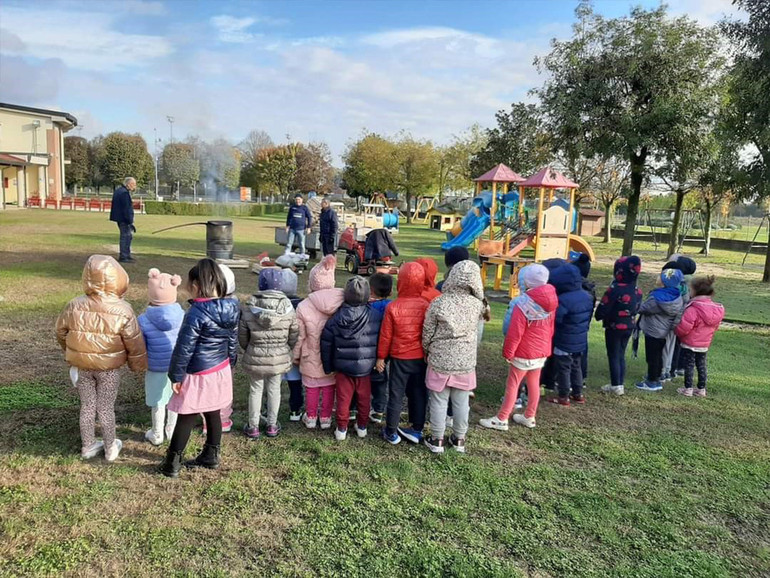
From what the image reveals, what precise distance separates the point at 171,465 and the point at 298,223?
10.2m

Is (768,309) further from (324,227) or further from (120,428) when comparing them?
(120,428)

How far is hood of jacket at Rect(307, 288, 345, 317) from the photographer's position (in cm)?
427

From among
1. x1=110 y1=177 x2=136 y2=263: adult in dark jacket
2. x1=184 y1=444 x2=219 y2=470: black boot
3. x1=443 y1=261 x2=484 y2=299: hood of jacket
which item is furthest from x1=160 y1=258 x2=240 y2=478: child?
x1=110 y1=177 x2=136 y2=263: adult in dark jacket

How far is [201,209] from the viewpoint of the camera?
41344 mm

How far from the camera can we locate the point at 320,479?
3645mm

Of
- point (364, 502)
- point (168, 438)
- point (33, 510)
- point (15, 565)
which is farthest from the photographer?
point (168, 438)

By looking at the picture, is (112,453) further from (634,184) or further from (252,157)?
(252,157)

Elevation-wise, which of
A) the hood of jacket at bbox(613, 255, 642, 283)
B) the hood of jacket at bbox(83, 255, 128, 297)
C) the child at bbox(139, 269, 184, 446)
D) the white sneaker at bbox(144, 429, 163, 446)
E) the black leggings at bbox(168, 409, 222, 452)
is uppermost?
the hood of jacket at bbox(613, 255, 642, 283)

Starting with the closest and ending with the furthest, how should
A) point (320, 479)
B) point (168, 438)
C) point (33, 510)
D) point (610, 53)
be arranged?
point (33, 510)
point (320, 479)
point (168, 438)
point (610, 53)

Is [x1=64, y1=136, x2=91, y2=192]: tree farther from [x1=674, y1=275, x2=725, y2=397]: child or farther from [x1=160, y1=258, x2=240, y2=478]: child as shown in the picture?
[x1=674, y1=275, x2=725, y2=397]: child

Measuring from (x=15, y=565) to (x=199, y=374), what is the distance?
1.31 metres

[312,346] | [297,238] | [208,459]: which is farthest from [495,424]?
[297,238]

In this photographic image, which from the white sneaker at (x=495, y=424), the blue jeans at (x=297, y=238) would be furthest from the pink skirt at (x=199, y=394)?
the blue jeans at (x=297, y=238)

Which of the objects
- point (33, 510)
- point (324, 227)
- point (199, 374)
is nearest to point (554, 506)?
point (199, 374)
